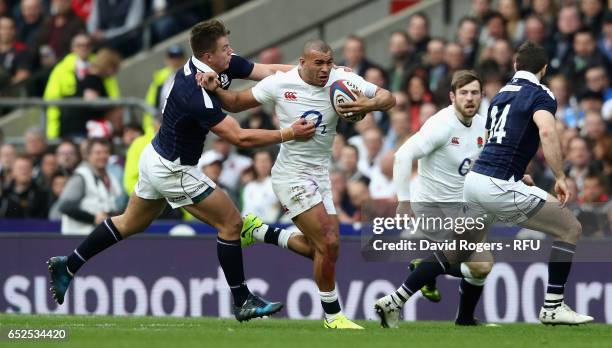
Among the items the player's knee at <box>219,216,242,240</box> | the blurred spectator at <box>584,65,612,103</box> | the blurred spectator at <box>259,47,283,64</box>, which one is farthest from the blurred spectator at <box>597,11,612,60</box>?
the player's knee at <box>219,216,242,240</box>

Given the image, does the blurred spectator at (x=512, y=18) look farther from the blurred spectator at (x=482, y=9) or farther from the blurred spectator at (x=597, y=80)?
the blurred spectator at (x=597, y=80)

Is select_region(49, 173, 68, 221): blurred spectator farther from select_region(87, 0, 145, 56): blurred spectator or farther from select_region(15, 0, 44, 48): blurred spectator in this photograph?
select_region(15, 0, 44, 48): blurred spectator

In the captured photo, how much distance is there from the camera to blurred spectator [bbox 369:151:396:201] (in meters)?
16.9

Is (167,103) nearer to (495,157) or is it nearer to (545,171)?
(495,157)

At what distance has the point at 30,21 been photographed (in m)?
22.0

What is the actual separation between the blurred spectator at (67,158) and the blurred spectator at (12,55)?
3091 mm

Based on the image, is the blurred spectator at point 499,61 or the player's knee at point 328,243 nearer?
the player's knee at point 328,243

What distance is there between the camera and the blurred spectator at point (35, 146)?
1845cm

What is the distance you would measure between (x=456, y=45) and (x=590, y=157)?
8.59 feet

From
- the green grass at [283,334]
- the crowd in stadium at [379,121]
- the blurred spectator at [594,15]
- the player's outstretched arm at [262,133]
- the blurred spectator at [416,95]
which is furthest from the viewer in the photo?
the blurred spectator at [594,15]

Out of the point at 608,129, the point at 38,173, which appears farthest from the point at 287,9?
the point at 608,129

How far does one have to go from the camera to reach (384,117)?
1841 cm

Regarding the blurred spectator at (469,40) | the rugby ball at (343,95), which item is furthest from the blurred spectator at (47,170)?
the rugby ball at (343,95)

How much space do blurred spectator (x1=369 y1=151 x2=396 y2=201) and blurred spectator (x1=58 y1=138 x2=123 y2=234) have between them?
114 inches
